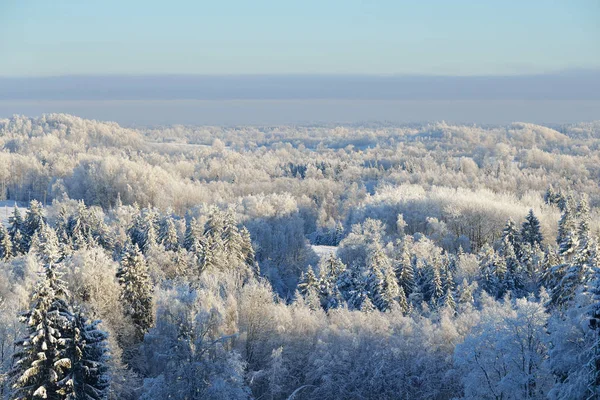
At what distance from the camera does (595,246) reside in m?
33.1

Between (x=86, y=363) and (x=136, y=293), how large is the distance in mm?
15371

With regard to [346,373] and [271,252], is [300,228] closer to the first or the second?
[271,252]

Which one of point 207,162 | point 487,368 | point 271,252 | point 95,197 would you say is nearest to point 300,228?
point 271,252

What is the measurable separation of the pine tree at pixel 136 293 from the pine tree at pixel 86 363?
14.1 m

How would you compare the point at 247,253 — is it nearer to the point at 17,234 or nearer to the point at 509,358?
the point at 17,234

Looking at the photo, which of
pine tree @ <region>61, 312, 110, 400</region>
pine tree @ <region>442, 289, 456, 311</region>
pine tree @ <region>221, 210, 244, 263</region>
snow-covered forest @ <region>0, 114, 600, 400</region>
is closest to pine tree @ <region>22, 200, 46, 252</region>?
snow-covered forest @ <region>0, 114, 600, 400</region>

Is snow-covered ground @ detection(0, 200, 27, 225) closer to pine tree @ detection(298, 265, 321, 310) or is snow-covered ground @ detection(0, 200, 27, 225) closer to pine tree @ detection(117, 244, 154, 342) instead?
pine tree @ detection(298, 265, 321, 310)

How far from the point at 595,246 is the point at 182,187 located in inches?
3475

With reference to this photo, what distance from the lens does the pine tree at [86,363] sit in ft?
66.0

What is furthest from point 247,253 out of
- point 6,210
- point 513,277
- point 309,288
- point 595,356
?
point 6,210

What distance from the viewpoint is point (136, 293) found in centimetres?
3578

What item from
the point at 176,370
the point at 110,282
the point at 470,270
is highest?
the point at 176,370

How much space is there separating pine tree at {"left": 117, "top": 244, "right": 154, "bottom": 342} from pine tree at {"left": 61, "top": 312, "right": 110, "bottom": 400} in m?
14.1

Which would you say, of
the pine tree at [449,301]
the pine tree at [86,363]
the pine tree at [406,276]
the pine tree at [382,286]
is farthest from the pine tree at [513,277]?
the pine tree at [86,363]
